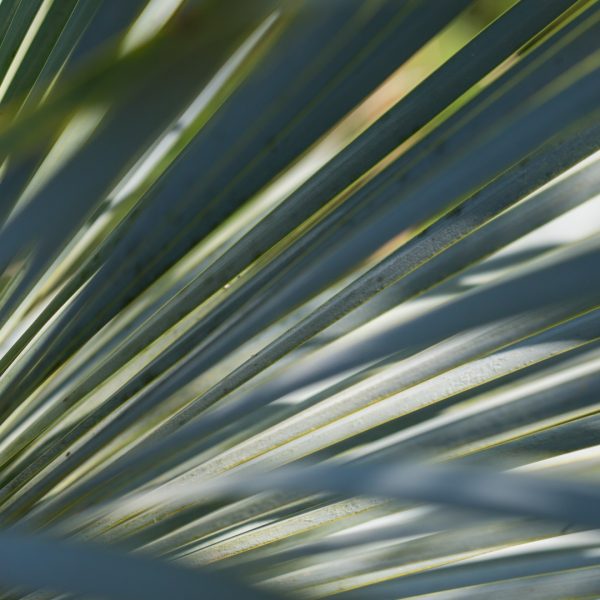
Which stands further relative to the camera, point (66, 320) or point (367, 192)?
point (66, 320)

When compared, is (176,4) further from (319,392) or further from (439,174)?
(319,392)

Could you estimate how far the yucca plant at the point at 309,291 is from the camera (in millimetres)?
483

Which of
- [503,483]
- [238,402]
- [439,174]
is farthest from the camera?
[238,402]

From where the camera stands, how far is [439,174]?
A: 629mm

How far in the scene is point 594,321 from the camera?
64 centimetres

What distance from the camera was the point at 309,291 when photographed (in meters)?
0.71

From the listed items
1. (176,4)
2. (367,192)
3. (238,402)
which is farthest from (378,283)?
(176,4)

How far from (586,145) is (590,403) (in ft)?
0.79

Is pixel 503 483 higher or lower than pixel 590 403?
lower

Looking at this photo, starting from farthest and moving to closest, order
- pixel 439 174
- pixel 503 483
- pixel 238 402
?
pixel 238 402
pixel 439 174
pixel 503 483

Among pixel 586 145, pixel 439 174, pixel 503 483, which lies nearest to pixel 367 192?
pixel 439 174

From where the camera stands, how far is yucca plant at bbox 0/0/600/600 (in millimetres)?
483

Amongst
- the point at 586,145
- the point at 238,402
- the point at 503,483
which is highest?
the point at 586,145

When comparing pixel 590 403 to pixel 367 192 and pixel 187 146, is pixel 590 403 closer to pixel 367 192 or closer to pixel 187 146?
pixel 367 192
